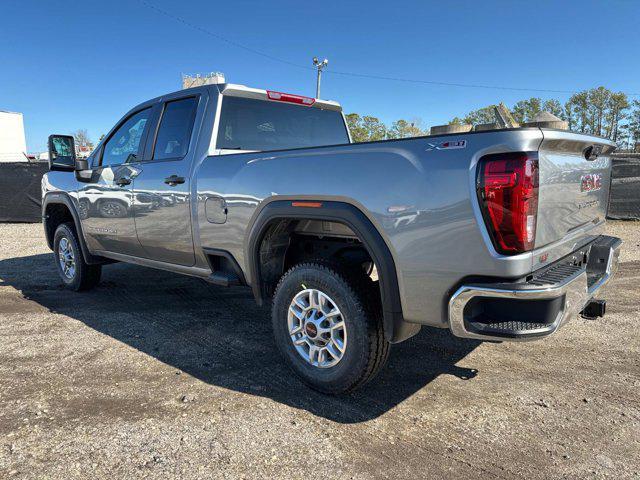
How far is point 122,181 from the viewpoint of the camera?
431 cm

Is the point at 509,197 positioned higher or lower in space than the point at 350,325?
higher

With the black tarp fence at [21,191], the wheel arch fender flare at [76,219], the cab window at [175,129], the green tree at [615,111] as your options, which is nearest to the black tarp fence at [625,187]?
the cab window at [175,129]

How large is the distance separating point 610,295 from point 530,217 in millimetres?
3831

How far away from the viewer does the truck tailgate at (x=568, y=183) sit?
7.43 ft

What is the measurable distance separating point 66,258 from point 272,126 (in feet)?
10.6

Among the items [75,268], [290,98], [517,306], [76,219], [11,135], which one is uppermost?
[11,135]

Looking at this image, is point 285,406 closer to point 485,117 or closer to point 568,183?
point 568,183

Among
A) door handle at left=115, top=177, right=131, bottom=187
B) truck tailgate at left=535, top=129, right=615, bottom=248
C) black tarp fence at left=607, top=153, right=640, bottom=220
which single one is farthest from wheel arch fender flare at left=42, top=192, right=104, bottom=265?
black tarp fence at left=607, top=153, right=640, bottom=220

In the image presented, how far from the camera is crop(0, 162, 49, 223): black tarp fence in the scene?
12.3 meters

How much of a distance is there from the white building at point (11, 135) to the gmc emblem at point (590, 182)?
183ft

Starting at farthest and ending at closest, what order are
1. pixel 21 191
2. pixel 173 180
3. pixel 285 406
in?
pixel 21 191
pixel 173 180
pixel 285 406

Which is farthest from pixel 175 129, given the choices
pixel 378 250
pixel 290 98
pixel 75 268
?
pixel 75 268

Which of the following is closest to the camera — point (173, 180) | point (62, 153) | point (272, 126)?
point (173, 180)

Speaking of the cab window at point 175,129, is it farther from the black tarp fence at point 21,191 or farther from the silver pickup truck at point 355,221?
the black tarp fence at point 21,191
